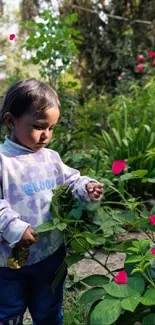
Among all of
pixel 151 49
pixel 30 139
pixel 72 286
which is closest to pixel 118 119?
pixel 72 286

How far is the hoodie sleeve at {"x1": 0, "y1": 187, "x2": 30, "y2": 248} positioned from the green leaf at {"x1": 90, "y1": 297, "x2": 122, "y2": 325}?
389 mm

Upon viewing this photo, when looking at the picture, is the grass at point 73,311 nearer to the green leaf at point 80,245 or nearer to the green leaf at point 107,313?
the green leaf at point 80,245

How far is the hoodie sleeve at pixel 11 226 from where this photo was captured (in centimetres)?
166

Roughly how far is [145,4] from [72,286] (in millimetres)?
7896

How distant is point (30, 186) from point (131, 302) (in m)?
0.63

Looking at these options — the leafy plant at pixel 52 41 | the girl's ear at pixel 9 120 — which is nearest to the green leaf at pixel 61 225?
the girl's ear at pixel 9 120

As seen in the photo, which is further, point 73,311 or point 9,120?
point 73,311

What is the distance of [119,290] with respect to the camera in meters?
1.43

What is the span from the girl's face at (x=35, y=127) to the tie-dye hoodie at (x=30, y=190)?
0.04m

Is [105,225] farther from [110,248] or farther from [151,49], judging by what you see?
[151,49]

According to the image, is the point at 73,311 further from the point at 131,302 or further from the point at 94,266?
the point at 131,302

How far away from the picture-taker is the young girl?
180cm

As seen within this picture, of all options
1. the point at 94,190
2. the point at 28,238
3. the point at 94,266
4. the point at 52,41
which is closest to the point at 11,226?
the point at 28,238

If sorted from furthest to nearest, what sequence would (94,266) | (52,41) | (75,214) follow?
(52,41) → (94,266) → (75,214)
